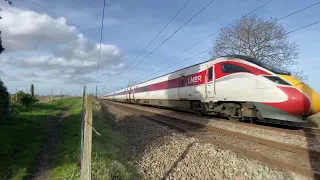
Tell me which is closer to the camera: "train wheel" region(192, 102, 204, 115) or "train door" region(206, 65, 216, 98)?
"train door" region(206, 65, 216, 98)

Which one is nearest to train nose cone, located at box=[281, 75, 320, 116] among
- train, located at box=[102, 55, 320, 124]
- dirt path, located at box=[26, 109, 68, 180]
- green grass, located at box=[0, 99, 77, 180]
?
train, located at box=[102, 55, 320, 124]

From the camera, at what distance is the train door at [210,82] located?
1505 centimetres

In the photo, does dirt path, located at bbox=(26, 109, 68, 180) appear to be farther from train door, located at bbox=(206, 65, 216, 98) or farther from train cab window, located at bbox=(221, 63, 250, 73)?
train cab window, located at bbox=(221, 63, 250, 73)

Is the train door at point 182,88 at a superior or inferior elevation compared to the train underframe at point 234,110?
superior

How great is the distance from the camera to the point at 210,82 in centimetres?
1533

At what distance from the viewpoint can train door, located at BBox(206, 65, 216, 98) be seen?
593 inches

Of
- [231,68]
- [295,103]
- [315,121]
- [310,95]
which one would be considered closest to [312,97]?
[310,95]

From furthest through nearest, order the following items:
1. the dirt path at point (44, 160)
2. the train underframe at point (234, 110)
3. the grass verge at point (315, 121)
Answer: the grass verge at point (315, 121), the train underframe at point (234, 110), the dirt path at point (44, 160)

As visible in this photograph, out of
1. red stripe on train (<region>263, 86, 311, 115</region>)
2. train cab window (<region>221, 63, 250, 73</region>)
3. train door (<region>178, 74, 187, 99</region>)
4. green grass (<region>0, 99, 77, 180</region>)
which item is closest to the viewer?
green grass (<region>0, 99, 77, 180</region>)

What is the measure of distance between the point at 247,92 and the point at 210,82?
3.03m

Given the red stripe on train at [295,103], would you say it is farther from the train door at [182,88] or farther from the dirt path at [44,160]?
the train door at [182,88]

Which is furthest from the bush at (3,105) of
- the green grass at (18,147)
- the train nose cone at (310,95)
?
the train nose cone at (310,95)

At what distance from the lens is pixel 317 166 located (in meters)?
6.67

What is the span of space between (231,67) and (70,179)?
369 inches
